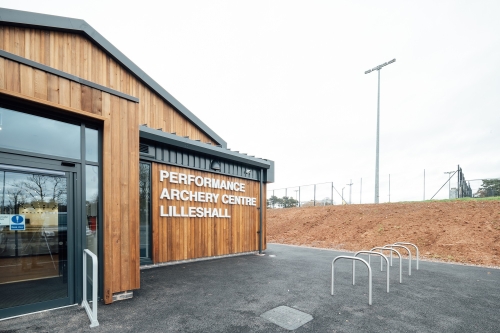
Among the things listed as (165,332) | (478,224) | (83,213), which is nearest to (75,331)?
(165,332)

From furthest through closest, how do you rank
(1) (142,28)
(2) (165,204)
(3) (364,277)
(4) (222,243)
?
1. (1) (142,28)
2. (4) (222,243)
3. (2) (165,204)
4. (3) (364,277)

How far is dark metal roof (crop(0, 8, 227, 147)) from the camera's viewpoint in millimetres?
6353

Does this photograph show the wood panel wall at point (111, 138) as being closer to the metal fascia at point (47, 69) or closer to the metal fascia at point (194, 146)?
the metal fascia at point (47, 69)

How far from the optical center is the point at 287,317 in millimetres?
3658

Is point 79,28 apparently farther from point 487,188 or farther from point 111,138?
point 487,188

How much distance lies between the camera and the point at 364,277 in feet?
19.7

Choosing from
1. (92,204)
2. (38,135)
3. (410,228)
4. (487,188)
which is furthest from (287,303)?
(487,188)

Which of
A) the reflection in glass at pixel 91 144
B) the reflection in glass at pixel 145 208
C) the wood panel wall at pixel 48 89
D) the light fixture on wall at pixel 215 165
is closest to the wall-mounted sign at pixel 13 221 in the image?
the reflection in glass at pixel 91 144

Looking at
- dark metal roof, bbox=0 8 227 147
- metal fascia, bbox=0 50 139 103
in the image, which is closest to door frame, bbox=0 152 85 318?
metal fascia, bbox=0 50 139 103

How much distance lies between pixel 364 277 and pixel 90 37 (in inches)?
418

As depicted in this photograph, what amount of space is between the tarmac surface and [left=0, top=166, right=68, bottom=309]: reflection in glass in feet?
1.24

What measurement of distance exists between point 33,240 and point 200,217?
4.51 metres

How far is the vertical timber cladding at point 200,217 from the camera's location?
6.90 meters

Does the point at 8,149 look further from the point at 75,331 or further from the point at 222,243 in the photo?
the point at 222,243
